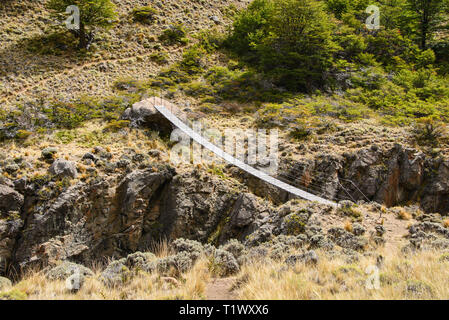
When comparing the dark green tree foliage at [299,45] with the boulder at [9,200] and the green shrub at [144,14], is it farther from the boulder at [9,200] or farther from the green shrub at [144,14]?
the boulder at [9,200]

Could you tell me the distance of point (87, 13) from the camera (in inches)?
934

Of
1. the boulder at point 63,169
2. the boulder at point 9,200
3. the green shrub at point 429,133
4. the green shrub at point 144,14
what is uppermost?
the green shrub at point 144,14

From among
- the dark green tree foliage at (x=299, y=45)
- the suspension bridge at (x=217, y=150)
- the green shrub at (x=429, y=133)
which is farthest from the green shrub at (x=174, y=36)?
the green shrub at (x=429, y=133)

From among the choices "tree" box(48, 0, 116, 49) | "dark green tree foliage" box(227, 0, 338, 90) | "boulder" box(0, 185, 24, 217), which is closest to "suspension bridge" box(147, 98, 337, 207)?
"boulder" box(0, 185, 24, 217)

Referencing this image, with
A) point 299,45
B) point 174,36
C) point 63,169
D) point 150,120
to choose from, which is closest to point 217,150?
point 150,120

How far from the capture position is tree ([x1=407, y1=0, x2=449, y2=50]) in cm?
2564

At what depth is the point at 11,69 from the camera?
20.5 m

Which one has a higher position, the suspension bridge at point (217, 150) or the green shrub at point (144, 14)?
the green shrub at point (144, 14)

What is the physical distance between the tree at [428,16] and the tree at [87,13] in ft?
95.8

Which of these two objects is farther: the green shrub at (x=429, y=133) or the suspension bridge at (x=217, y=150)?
the green shrub at (x=429, y=133)

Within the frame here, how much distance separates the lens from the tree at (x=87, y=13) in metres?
23.2

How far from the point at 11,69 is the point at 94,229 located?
16881mm

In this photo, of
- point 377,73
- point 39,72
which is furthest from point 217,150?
point 39,72

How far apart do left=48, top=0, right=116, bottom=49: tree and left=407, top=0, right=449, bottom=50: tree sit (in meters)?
29.2
